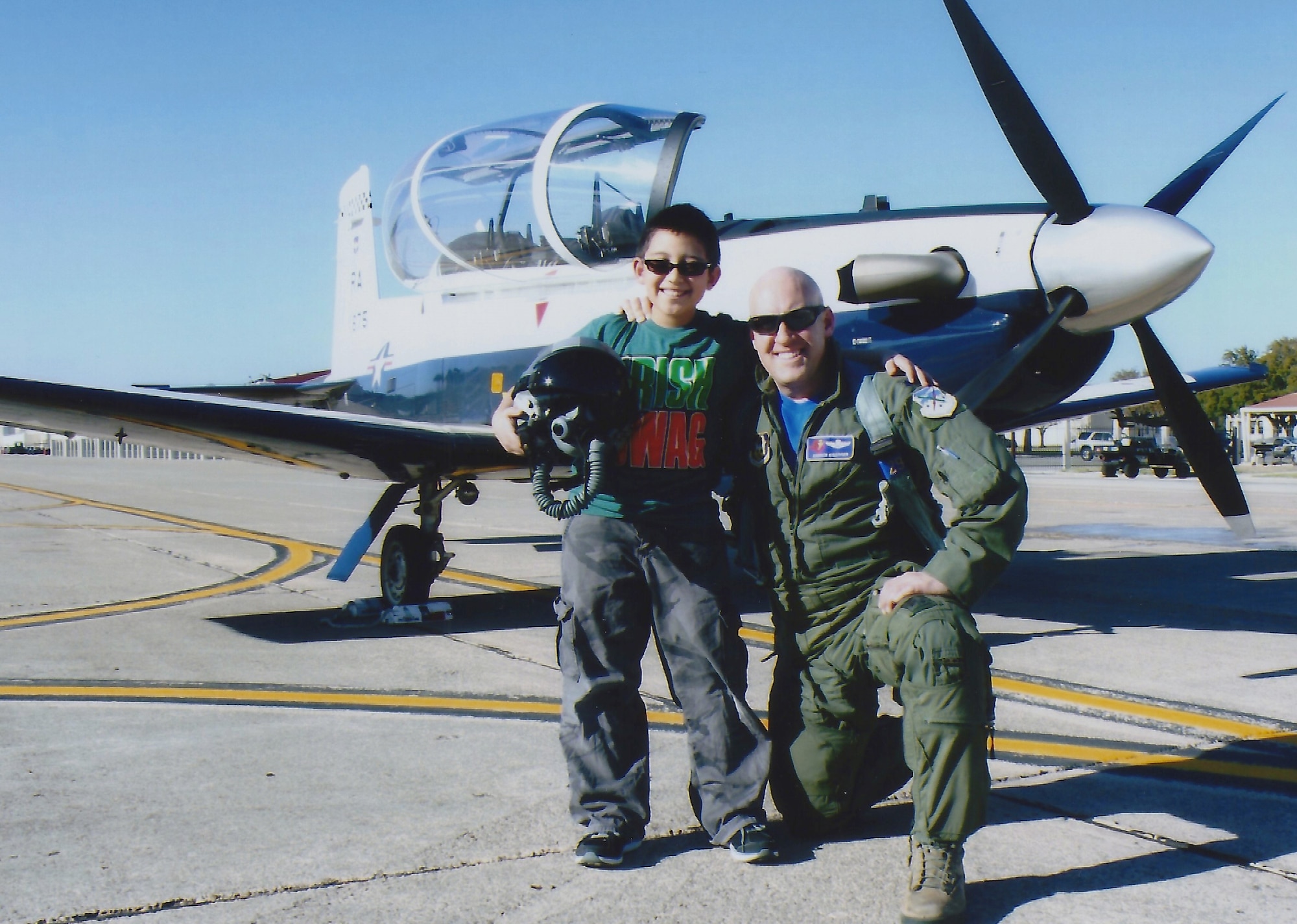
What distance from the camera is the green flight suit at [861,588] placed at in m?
2.55

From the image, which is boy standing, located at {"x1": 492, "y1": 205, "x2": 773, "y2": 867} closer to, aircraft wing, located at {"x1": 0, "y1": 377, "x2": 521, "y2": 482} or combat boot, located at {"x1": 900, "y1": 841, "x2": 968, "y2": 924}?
combat boot, located at {"x1": 900, "y1": 841, "x2": 968, "y2": 924}

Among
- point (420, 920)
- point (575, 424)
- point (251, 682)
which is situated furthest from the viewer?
point (251, 682)

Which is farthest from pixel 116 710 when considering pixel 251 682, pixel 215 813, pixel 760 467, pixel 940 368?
pixel 940 368

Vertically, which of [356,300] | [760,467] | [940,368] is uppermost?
[356,300]

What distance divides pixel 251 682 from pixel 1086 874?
359 centimetres

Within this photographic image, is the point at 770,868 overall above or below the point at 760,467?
below

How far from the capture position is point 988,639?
5887mm

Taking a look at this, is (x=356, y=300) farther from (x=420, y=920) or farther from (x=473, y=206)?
(x=420, y=920)

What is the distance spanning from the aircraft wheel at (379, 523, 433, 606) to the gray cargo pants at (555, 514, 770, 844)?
4.15 m

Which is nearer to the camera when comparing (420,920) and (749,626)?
(420,920)

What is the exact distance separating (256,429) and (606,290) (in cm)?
225

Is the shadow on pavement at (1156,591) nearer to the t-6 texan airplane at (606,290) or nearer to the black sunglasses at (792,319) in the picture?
the t-6 texan airplane at (606,290)

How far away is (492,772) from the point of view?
3488mm

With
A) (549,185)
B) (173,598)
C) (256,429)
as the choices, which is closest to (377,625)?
(256,429)
